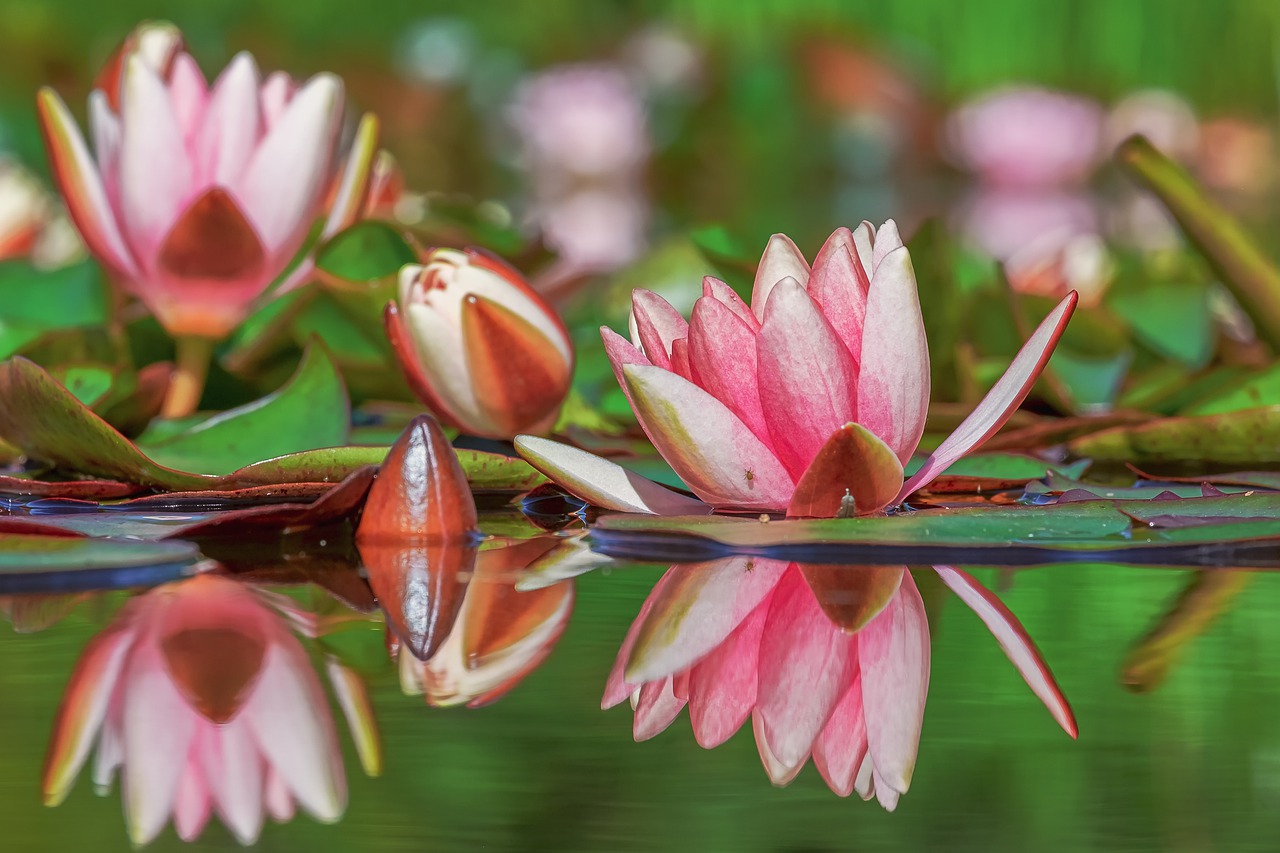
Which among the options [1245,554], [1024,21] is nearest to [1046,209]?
[1024,21]

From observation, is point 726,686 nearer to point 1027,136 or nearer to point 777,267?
point 777,267

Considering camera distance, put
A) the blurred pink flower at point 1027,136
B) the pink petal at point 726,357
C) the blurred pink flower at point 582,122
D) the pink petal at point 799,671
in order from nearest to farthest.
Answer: the pink petal at point 799,671 < the pink petal at point 726,357 < the blurred pink flower at point 1027,136 < the blurred pink flower at point 582,122

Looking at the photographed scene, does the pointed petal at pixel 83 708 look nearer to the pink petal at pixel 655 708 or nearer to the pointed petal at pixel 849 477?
the pink petal at pixel 655 708

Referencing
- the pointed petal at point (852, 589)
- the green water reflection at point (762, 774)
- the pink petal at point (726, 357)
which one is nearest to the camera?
the green water reflection at point (762, 774)

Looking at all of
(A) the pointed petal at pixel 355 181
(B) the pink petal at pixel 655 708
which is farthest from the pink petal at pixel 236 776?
(A) the pointed petal at pixel 355 181

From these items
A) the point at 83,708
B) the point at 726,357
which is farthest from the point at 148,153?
the point at 83,708
